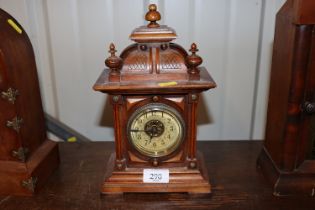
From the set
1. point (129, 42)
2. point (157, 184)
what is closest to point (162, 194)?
point (157, 184)

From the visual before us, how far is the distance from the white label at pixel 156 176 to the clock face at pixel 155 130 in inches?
2.2

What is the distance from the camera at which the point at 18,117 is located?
95 cm

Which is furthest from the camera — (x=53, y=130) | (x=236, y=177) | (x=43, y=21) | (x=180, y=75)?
(x=53, y=130)

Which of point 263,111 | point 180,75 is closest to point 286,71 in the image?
point 180,75

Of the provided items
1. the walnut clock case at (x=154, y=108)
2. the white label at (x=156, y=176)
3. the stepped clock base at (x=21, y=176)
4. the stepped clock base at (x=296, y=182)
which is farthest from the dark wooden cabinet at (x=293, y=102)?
the stepped clock base at (x=21, y=176)

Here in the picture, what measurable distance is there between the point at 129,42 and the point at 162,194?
66 cm

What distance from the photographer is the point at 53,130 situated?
143 centimetres

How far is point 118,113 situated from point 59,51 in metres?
0.58

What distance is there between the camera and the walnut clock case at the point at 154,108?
895 mm

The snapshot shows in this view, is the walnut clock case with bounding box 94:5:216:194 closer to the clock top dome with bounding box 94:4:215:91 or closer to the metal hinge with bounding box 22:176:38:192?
the clock top dome with bounding box 94:4:215:91

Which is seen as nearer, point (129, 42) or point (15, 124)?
point (15, 124)

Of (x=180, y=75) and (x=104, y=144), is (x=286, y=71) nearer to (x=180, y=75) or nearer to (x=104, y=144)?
(x=180, y=75)

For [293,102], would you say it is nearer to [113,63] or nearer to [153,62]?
[153,62]

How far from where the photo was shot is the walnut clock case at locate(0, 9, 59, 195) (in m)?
0.91
